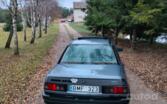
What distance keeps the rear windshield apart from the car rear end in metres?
1.22

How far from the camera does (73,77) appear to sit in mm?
6680

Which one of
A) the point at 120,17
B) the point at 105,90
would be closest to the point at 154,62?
the point at 120,17

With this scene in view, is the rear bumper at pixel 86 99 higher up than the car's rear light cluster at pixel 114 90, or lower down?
lower down

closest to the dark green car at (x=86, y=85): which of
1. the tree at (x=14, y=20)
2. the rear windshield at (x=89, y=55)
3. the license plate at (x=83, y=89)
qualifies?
the license plate at (x=83, y=89)

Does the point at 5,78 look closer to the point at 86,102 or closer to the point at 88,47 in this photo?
the point at 88,47

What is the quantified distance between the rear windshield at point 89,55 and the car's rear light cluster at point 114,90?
133 cm

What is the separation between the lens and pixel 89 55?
8023 millimetres

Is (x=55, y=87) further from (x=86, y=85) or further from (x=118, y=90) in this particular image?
(x=118, y=90)

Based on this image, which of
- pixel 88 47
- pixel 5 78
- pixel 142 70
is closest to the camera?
pixel 88 47

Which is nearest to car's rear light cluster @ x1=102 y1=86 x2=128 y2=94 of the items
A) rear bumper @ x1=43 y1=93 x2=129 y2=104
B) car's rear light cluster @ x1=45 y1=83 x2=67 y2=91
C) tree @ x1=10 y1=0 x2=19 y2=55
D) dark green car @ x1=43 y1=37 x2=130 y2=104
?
dark green car @ x1=43 y1=37 x2=130 y2=104

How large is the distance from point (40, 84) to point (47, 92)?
4.03 m

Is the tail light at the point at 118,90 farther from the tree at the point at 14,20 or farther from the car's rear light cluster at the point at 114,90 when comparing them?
the tree at the point at 14,20

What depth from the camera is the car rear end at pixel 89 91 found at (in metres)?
6.53

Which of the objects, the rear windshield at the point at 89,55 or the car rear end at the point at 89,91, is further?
the rear windshield at the point at 89,55
